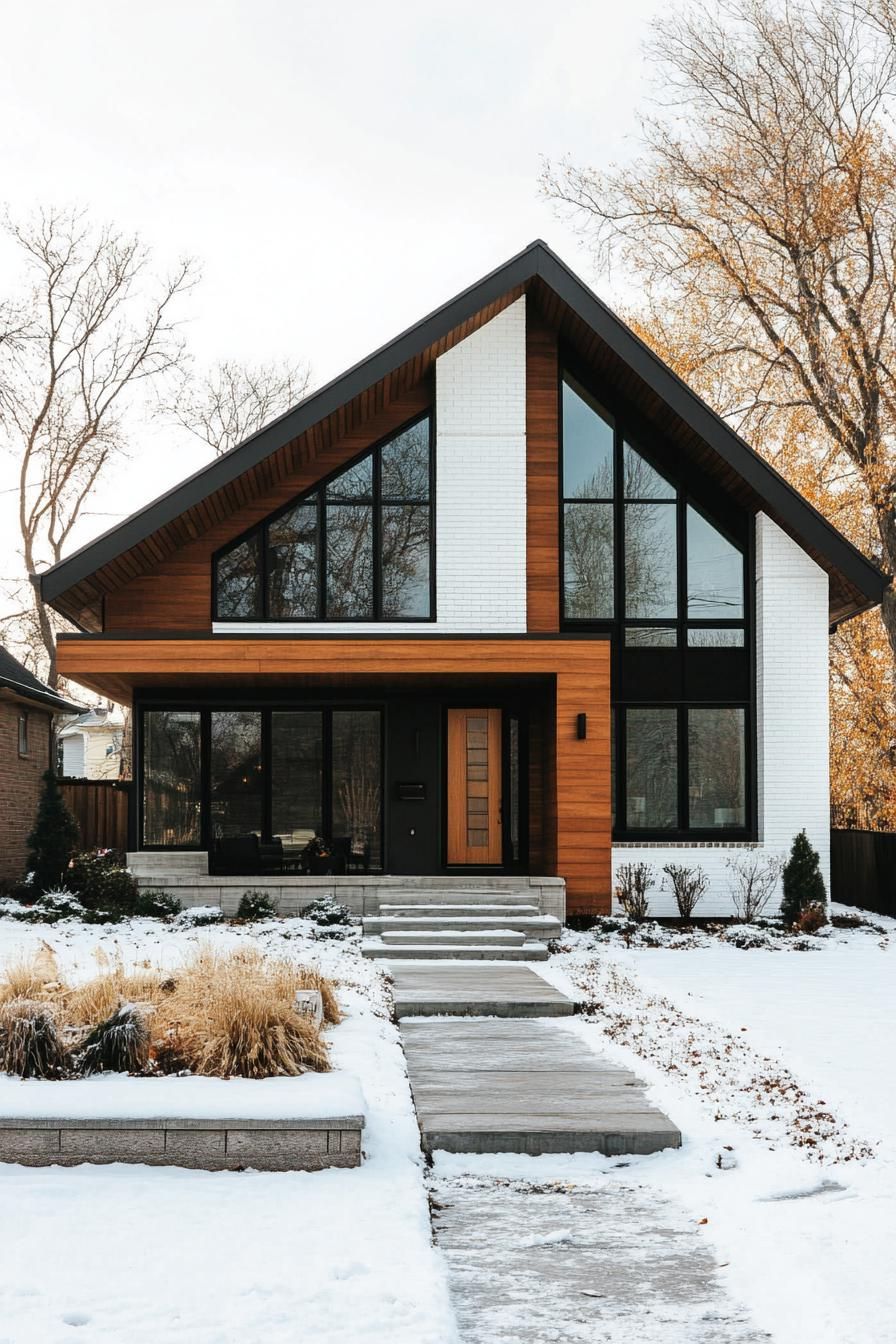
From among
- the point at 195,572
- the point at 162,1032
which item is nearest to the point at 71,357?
the point at 195,572

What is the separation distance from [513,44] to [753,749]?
29.0ft

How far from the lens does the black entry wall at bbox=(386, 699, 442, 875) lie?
50.4ft

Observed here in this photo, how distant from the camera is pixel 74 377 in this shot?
27.0 meters

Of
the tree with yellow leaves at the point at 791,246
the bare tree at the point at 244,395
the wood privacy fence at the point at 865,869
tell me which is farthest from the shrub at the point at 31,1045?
the bare tree at the point at 244,395

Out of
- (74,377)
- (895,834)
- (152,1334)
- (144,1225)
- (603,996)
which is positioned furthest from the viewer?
(74,377)

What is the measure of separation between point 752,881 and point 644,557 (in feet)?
13.6

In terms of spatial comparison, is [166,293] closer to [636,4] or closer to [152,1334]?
[636,4]

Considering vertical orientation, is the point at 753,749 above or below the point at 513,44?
below

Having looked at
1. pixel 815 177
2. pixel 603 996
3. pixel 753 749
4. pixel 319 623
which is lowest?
pixel 603 996

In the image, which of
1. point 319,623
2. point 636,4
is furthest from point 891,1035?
point 636,4

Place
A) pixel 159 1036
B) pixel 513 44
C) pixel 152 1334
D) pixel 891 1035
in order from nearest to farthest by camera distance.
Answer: pixel 152 1334 < pixel 159 1036 < pixel 891 1035 < pixel 513 44

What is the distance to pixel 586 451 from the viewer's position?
16.0m

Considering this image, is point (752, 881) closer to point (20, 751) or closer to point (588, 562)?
point (588, 562)

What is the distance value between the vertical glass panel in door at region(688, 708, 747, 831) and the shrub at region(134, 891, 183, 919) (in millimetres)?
6239
